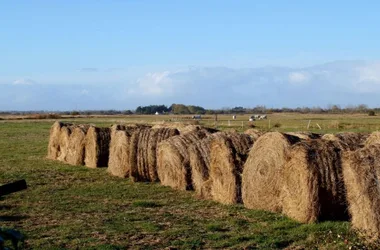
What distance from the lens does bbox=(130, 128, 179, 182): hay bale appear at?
57.8ft

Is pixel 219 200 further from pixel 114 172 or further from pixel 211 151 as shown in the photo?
pixel 114 172

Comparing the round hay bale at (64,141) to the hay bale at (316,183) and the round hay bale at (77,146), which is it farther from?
the hay bale at (316,183)

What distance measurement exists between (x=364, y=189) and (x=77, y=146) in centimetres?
1571

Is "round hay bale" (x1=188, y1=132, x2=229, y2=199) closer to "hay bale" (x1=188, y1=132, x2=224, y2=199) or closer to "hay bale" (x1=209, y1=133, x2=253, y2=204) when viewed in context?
"hay bale" (x1=188, y1=132, x2=224, y2=199)

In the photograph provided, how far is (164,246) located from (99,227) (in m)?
1.90

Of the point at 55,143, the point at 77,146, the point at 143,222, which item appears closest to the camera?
the point at 143,222

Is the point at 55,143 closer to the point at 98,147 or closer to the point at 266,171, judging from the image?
the point at 98,147

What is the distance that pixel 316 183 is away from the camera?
413 inches

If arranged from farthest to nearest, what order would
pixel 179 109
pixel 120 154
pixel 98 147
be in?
pixel 179 109 < pixel 98 147 < pixel 120 154

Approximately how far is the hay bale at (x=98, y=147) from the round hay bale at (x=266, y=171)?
10.3 metres

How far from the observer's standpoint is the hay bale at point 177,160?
15.5m

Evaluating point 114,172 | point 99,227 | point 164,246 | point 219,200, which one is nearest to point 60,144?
point 114,172

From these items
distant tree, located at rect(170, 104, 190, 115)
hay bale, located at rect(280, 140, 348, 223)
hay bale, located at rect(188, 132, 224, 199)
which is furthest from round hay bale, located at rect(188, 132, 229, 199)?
distant tree, located at rect(170, 104, 190, 115)

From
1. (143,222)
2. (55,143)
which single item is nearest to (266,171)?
(143,222)
